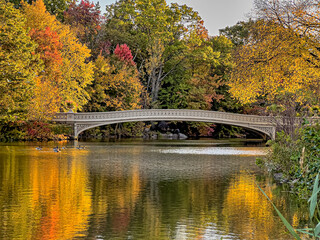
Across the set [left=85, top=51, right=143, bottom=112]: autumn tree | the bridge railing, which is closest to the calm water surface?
the bridge railing

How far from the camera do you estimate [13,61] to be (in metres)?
28.2

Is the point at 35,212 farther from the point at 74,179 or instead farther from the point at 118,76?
the point at 118,76

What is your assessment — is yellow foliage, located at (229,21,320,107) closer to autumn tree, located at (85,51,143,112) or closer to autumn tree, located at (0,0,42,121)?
autumn tree, located at (0,0,42,121)

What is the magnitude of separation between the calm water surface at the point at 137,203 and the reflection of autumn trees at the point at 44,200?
0.5 inches

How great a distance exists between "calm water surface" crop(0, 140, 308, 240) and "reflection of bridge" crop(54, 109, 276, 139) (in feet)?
70.0

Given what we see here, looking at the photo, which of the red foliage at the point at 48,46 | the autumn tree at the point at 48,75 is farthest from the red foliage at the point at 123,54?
the red foliage at the point at 48,46

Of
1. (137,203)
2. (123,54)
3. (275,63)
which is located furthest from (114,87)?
(137,203)

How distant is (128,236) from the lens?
24.9 feet

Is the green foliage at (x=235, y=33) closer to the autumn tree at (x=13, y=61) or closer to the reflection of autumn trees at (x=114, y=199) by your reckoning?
the autumn tree at (x=13, y=61)

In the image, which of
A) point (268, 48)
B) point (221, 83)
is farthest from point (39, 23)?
point (268, 48)

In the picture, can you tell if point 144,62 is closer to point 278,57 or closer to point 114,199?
point 278,57

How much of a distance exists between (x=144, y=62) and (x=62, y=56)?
1465 centimetres

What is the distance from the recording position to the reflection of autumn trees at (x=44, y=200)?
797cm

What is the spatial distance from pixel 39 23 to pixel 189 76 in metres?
18.9
